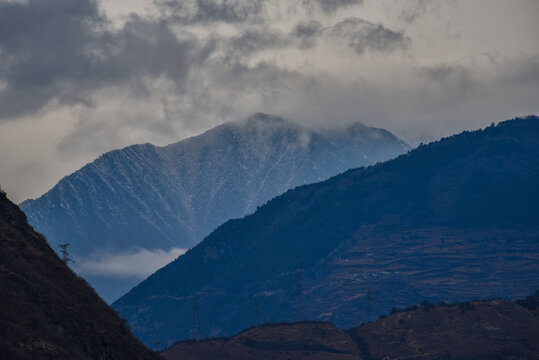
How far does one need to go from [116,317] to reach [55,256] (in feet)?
34.4

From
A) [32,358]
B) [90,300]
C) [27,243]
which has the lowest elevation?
[32,358]

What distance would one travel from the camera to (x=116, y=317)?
114625 mm

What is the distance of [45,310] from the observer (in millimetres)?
99000

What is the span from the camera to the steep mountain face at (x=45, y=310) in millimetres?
90731

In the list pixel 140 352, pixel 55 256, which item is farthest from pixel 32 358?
pixel 55 256

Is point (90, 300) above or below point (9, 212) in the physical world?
below

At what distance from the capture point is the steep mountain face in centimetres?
9073

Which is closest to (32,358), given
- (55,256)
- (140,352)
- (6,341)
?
(6,341)

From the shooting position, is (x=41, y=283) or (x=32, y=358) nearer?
(x=32, y=358)

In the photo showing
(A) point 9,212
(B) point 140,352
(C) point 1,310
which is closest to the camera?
(C) point 1,310

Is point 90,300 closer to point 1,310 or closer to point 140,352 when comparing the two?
point 140,352

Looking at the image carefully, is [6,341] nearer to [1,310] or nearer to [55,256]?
[1,310]

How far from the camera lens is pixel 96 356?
329 ft

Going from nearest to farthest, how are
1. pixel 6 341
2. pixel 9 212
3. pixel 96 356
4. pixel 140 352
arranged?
pixel 6 341 → pixel 96 356 → pixel 140 352 → pixel 9 212
